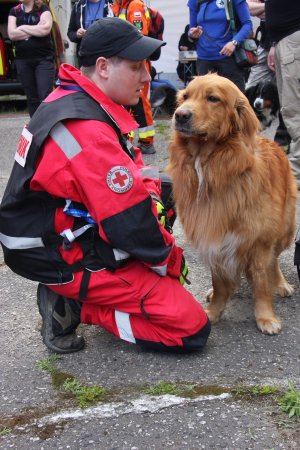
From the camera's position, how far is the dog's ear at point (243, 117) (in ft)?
9.02

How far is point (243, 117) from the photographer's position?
2758mm

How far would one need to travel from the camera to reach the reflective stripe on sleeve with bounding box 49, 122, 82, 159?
7.89ft

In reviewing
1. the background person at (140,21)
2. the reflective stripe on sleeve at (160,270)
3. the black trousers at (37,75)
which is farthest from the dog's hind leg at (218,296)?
the black trousers at (37,75)

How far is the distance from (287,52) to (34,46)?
3623 mm

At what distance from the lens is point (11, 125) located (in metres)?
9.53

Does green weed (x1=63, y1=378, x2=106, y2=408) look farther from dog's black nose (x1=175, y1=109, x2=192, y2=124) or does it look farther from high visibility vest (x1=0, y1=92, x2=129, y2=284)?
dog's black nose (x1=175, y1=109, x2=192, y2=124)

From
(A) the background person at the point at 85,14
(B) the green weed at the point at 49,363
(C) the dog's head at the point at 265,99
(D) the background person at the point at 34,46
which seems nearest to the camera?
(B) the green weed at the point at 49,363

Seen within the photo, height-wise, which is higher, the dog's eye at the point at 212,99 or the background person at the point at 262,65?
the dog's eye at the point at 212,99

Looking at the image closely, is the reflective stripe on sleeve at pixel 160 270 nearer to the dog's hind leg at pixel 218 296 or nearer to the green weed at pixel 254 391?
the dog's hind leg at pixel 218 296

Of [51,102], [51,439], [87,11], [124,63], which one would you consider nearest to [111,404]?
[51,439]

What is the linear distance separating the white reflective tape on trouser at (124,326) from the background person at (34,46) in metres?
5.25

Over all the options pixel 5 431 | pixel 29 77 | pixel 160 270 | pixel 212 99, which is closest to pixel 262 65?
pixel 29 77

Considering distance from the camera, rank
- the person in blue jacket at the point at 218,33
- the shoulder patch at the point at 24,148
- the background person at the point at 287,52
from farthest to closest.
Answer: the person in blue jacket at the point at 218,33 → the background person at the point at 287,52 → the shoulder patch at the point at 24,148

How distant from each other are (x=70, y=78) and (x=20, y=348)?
1453mm
